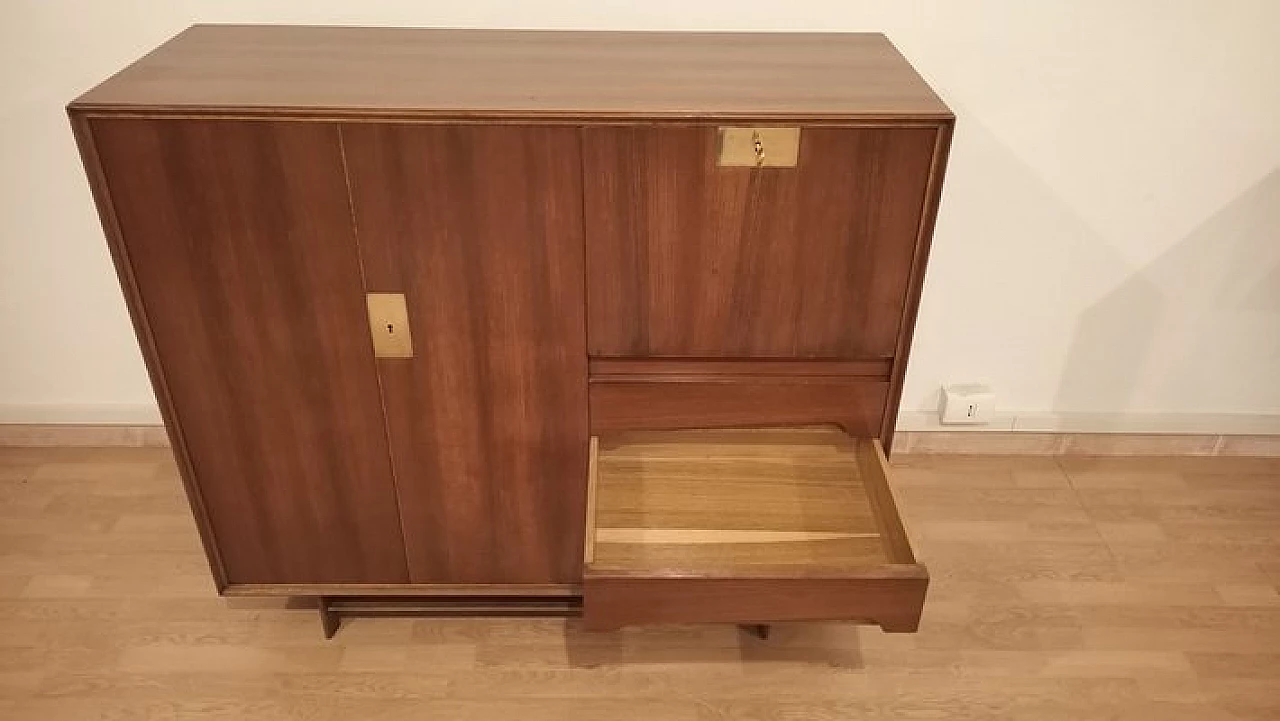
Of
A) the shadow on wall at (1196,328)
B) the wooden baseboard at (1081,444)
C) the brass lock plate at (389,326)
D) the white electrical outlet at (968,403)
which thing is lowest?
the wooden baseboard at (1081,444)

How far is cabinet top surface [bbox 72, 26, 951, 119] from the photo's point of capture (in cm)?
118

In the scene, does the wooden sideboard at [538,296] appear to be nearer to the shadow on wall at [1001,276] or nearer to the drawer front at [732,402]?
the drawer front at [732,402]

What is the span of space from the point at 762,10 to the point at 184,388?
1.15m

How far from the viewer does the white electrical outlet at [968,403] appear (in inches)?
82.7

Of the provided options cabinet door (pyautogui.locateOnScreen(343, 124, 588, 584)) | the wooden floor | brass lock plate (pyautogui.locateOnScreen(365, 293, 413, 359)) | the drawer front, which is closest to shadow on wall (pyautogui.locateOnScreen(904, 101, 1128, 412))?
the wooden floor

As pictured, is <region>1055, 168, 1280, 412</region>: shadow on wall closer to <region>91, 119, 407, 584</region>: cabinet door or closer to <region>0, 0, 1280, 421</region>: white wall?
<region>0, 0, 1280, 421</region>: white wall

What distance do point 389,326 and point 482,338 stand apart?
13 centimetres

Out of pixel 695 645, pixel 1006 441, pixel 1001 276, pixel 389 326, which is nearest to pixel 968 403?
pixel 1006 441

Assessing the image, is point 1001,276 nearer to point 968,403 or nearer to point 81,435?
point 968,403

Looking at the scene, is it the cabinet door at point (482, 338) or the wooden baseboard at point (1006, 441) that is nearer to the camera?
the cabinet door at point (482, 338)

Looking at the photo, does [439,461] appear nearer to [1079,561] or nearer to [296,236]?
[296,236]

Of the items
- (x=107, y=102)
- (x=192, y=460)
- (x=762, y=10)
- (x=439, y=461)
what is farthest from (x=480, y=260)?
(x=762, y=10)

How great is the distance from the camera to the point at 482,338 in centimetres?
136

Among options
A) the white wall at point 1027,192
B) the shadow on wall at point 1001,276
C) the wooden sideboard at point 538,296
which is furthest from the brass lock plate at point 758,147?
the shadow on wall at point 1001,276
